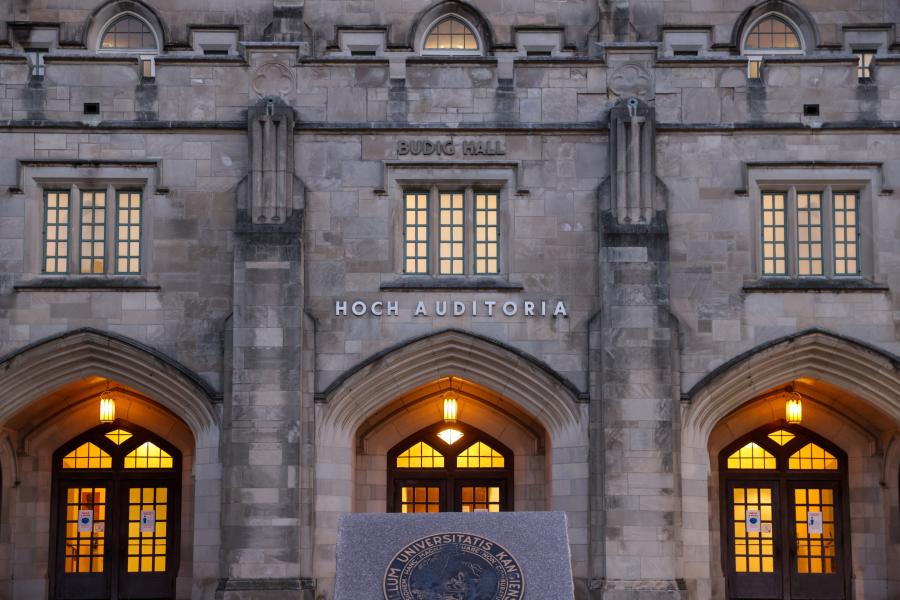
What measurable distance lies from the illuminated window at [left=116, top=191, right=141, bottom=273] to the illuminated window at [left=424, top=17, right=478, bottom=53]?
294 inches

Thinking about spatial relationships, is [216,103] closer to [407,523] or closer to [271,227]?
[271,227]

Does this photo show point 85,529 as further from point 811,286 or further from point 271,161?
point 811,286

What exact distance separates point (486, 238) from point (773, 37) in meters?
8.52

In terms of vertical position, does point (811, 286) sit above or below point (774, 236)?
below

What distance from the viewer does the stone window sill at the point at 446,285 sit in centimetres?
2602

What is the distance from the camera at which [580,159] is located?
2633cm

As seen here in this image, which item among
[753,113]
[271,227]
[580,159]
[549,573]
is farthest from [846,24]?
[549,573]

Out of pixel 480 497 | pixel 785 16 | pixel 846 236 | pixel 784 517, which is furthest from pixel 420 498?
pixel 785 16

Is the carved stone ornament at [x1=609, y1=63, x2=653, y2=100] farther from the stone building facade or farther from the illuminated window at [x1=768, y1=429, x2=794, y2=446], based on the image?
the illuminated window at [x1=768, y1=429, x2=794, y2=446]

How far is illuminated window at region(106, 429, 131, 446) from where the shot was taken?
1121 inches

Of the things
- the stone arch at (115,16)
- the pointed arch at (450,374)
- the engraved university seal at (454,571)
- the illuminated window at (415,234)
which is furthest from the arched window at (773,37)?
the engraved university seal at (454,571)

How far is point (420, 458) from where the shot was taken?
28.3 meters

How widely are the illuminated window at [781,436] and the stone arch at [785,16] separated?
7596 mm

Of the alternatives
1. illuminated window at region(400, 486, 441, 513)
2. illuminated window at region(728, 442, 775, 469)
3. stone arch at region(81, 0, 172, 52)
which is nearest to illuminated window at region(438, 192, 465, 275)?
illuminated window at region(400, 486, 441, 513)
